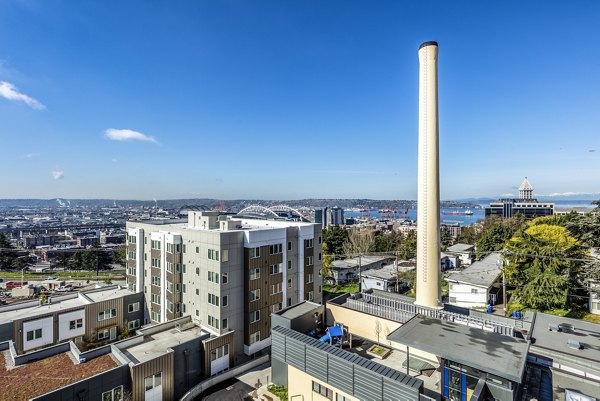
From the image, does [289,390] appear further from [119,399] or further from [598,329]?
[598,329]

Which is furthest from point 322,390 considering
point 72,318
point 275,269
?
point 72,318

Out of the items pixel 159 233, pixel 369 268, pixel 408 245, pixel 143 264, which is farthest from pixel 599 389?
pixel 408 245

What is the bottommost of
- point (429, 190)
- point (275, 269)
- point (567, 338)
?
point (567, 338)

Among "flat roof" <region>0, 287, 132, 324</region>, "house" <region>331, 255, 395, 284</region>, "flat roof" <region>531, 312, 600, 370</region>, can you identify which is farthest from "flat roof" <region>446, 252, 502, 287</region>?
"flat roof" <region>0, 287, 132, 324</region>

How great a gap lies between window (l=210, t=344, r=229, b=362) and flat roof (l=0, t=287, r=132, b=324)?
14540 millimetres

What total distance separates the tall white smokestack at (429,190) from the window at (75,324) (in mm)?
30800

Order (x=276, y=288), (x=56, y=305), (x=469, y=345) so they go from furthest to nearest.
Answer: (x=56, y=305) < (x=276, y=288) < (x=469, y=345)

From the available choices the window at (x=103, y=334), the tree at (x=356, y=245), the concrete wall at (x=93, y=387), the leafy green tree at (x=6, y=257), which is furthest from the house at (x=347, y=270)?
the leafy green tree at (x=6, y=257)

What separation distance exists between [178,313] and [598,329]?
32.1 m

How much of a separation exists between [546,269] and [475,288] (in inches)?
307

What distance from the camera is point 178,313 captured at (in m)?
29.1

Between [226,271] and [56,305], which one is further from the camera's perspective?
[56,305]

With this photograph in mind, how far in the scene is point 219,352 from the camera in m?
24.1

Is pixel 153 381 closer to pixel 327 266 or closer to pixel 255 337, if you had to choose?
pixel 255 337
